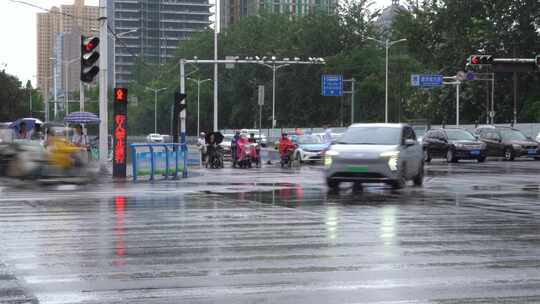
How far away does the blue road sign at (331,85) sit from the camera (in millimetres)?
81500

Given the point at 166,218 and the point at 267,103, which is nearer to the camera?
the point at 166,218

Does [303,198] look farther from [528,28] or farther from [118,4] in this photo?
[118,4]

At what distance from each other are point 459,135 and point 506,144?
3205mm

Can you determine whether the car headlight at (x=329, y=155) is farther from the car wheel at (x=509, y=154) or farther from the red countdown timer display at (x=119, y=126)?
the car wheel at (x=509, y=154)

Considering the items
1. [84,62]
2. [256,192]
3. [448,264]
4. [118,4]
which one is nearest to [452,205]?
[256,192]

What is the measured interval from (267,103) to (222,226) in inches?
4037

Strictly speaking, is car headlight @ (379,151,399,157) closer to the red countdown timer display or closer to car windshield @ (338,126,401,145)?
car windshield @ (338,126,401,145)

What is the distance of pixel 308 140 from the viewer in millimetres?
46250

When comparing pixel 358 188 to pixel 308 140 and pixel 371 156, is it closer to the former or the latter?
pixel 371 156

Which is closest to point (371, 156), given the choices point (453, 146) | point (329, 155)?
point (329, 155)

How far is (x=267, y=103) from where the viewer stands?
116 m

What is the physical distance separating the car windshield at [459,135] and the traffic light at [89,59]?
22.8m

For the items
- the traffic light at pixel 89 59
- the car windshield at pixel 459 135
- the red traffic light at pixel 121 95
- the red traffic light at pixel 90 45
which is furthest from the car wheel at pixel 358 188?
the car windshield at pixel 459 135

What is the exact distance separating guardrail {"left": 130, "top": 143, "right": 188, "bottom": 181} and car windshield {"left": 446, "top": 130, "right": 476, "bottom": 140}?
62.7 feet
